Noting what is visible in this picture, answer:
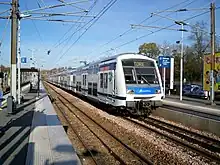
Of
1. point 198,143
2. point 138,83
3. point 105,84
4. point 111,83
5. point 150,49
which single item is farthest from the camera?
point 150,49

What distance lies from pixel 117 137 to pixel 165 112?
5645 mm

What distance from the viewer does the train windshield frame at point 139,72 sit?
1382cm

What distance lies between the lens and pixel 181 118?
13.5 metres

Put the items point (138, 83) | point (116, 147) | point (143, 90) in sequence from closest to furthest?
point (116, 147) → point (143, 90) → point (138, 83)

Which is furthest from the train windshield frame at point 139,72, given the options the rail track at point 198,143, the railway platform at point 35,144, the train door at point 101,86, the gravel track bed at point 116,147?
the railway platform at point 35,144

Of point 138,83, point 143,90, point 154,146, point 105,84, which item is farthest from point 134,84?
point 154,146

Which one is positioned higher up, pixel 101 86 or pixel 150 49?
pixel 150 49

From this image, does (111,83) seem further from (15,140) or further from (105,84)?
(15,140)

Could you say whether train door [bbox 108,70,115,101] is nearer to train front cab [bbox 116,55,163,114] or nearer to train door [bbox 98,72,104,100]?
train front cab [bbox 116,55,163,114]

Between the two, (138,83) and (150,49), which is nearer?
(138,83)

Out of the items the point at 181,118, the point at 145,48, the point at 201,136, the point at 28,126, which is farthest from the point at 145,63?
the point at 145,48

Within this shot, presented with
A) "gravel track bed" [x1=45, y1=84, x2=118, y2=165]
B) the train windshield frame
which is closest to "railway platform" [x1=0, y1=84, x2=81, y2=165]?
"gravel track bed" [x1=45, y1=84, x2=118, y2=165]

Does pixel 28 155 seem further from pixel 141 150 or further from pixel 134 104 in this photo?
pixel 134 104

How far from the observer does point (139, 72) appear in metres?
14.1
